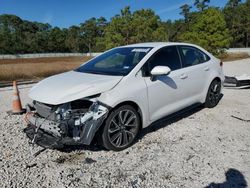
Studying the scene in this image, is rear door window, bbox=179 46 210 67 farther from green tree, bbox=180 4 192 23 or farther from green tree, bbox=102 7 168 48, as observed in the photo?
green tree, bbox=180 4 192 23

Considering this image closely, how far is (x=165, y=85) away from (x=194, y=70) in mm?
1122

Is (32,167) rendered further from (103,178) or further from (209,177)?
(209,177)

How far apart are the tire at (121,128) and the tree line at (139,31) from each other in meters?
28.6

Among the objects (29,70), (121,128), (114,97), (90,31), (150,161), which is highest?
(90,31)

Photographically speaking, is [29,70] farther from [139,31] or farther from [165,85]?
[139,31]

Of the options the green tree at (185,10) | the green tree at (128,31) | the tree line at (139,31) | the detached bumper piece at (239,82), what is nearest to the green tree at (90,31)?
the tree line at (139,31)

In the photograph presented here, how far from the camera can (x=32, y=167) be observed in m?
3.93

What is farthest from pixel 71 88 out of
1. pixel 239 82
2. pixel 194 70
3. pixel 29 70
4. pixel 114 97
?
pixel 29 70

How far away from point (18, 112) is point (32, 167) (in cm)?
307

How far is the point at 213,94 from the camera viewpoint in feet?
21.5

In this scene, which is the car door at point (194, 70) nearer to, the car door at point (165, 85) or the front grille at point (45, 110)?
the car door at point (165, 85)

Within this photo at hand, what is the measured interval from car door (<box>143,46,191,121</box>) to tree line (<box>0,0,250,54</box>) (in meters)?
27.4

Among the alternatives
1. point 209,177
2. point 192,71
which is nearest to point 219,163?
point 209,177

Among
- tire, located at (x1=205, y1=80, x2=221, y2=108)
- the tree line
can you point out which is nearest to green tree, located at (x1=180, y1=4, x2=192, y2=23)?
the tree line
